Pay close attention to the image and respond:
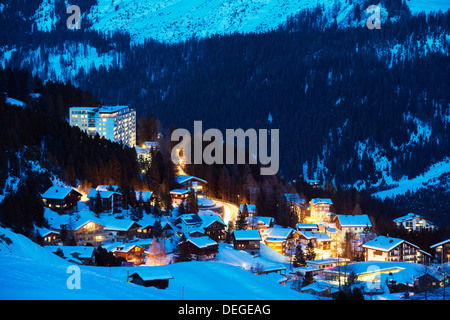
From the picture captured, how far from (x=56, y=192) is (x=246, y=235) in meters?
17.1

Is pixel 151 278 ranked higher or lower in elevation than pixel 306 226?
higher

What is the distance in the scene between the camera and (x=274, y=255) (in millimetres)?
59219

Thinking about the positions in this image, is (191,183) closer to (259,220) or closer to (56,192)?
(259,220)

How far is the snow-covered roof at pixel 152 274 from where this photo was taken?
97.6ft

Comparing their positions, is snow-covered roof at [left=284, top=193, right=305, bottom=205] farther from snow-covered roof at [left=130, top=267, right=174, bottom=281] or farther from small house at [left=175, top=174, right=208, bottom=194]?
snow-covered roof at [left=130, top=267, right=174, bottom=281]

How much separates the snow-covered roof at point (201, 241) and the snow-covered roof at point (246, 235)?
3.96 meters

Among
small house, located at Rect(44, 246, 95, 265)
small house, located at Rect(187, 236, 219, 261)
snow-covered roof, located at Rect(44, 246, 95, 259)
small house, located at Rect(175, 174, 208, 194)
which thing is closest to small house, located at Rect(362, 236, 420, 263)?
small house, located at Rect(187, 236, 219, 261)

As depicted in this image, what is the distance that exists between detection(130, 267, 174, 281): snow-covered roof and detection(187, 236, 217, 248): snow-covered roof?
20.9 meters

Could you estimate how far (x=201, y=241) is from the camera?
53.2m

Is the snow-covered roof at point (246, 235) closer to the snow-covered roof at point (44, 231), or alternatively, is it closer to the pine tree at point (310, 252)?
the pine tree at point (310, 252)

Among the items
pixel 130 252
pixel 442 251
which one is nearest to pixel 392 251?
pixel 442 251

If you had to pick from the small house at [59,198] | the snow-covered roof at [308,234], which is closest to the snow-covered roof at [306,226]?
the snow-covered roof at [308,234]

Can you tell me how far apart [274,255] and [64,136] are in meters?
23.5
